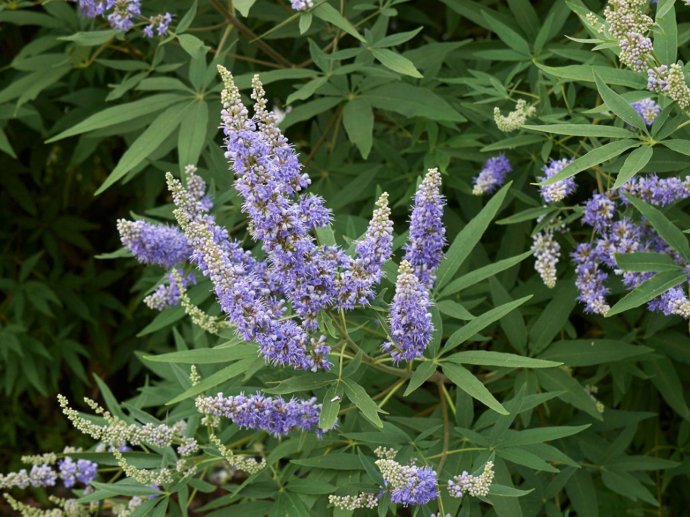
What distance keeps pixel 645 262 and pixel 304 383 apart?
1270mm

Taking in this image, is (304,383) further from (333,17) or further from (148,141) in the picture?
(148,141)

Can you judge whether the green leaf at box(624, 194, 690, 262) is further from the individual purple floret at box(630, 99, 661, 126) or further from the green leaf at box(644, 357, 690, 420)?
the green leaf at box(644, 357, 690, 420)

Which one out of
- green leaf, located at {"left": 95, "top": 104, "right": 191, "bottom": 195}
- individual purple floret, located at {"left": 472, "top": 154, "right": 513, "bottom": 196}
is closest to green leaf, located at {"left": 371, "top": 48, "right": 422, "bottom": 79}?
individual purple floret, located at {"left": 472, "top": 154, "right": 513, "bottom": 196}

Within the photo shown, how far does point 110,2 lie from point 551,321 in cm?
257

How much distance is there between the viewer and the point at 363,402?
2461mm

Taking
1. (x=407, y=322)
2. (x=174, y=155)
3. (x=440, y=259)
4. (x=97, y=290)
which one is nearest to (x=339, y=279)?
(x=407, y=322)

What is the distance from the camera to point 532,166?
429cm

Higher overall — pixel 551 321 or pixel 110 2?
pixel 110 2

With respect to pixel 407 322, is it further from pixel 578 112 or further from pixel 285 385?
pixel 578 112

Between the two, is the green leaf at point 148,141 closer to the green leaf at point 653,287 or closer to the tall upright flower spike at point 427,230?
the tall upright flower spike at point 427,230

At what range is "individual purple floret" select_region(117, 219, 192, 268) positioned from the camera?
123 inches

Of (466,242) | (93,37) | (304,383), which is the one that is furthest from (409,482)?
(93,37)

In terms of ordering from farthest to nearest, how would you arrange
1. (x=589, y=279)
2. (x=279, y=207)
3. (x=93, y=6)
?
(x=93, y=6) → (x=589, y=279) → (x=279, y=207)

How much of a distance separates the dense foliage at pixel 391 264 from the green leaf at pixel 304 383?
0.01 m
